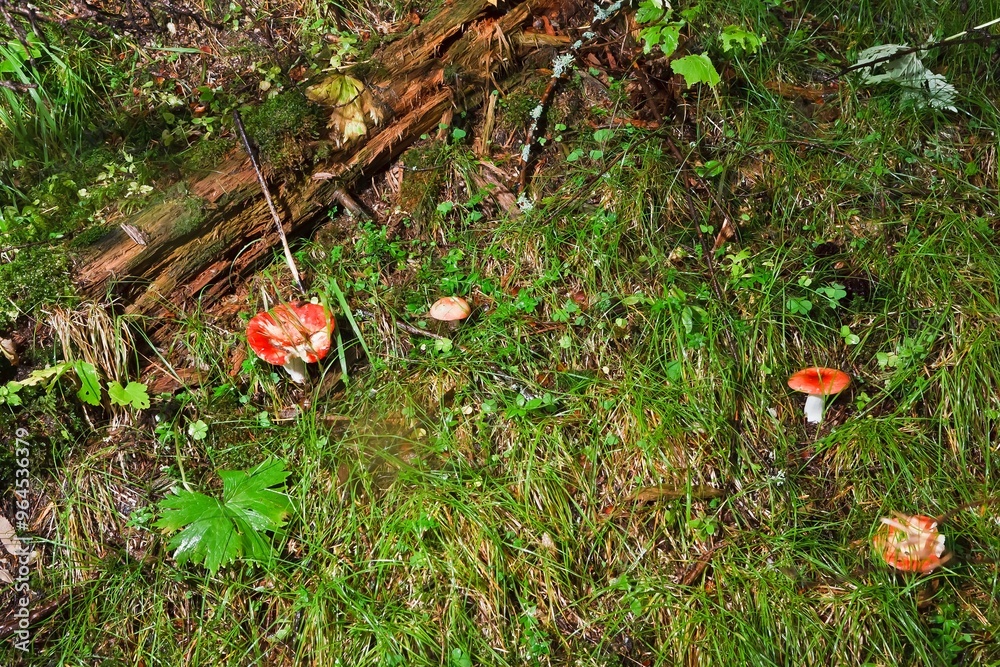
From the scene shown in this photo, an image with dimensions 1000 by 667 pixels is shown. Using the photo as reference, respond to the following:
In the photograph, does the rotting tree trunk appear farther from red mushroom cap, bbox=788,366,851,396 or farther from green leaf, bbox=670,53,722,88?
red mushroom cap, bbox=788,366,851,396

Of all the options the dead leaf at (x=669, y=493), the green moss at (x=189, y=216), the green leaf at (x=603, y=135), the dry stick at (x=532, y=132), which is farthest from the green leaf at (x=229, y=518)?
the green leaf at (x=603, y=135)

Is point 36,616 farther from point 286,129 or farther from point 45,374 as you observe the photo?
point 286,129

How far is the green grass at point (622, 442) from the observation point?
2.46 m

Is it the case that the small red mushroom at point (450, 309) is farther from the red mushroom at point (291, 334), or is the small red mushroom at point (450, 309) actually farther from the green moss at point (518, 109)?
the green moss at point (518, 109)

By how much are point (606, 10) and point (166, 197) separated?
260 cm

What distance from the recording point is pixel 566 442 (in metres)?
2.74

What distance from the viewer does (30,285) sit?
2.83 metres

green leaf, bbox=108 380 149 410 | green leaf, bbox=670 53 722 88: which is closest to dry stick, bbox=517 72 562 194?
green leaf, bbox=670 53 722 88

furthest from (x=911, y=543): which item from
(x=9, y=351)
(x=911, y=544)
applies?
(x=9, y=351)

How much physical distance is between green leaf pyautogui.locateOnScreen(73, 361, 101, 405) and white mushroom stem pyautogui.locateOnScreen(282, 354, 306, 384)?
778mm

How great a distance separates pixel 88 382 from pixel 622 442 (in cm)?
230

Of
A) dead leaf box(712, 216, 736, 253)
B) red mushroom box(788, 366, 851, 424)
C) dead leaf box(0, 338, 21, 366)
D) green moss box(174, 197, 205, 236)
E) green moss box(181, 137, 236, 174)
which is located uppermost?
green moss box(181, 137, 236, 174)

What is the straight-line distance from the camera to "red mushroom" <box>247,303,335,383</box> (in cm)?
280

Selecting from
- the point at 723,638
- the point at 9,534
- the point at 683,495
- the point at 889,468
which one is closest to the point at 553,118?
the point at 683,495
